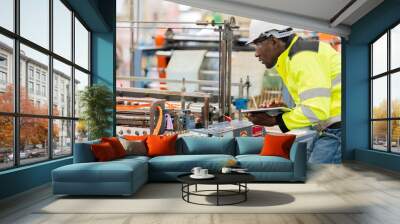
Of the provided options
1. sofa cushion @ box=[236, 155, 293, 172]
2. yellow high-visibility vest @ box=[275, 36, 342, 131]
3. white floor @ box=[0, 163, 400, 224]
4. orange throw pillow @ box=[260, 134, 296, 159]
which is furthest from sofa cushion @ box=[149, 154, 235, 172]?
yellow high-visibility vest @ box=[275, 36, 342, 131]

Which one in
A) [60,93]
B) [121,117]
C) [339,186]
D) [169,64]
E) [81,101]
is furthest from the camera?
[169,64]

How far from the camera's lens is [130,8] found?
1825 cm

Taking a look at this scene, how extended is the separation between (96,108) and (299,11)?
178 inches

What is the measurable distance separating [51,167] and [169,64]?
11.5 m

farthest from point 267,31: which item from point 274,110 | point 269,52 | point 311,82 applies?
point 274,110

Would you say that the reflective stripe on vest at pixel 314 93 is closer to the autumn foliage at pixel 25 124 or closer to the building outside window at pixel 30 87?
the autumn foliage at pixel 25 124

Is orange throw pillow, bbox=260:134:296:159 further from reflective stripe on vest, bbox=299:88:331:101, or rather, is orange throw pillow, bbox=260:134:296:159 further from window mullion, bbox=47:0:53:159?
reflective stripe on vest, bbox=299:88:331:101

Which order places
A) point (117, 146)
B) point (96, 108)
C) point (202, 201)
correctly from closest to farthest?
point (202, 201) → point (117, 146) → point (96, 108)

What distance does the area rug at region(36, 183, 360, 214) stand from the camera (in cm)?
403

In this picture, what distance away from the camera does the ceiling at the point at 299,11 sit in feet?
26.3

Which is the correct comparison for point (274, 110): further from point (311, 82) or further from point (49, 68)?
point (49, 68)

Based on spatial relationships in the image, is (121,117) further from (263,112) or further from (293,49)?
(293,49)

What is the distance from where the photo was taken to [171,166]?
5.73 m

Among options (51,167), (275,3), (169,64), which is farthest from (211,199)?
(169,64)
